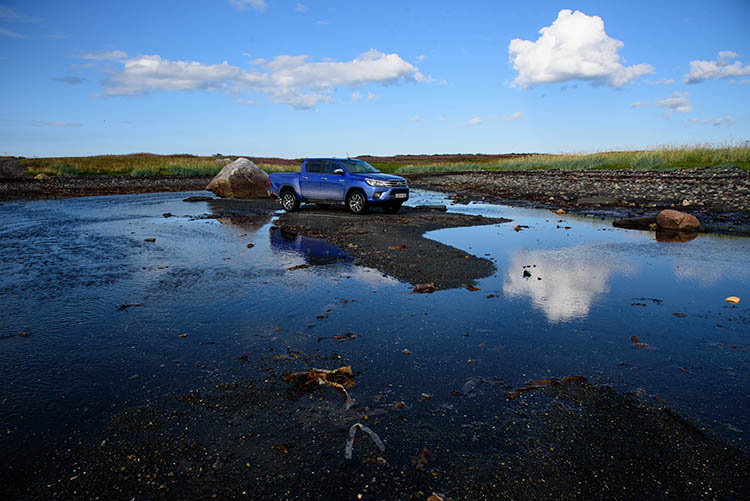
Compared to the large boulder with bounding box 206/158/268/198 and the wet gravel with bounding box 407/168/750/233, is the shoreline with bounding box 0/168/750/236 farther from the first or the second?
the large boulder with bounding box 206/158/268/198

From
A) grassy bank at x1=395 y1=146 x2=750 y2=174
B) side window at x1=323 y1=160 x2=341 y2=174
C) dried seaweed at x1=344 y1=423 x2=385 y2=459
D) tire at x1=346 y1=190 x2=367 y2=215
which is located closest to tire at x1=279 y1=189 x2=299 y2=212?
side window at x1=323 y1=160 x2=341 y2=174

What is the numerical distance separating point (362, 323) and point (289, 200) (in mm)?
13528

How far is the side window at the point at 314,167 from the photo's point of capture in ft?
57.0

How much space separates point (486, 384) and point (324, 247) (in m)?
6.86

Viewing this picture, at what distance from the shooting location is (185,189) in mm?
33281

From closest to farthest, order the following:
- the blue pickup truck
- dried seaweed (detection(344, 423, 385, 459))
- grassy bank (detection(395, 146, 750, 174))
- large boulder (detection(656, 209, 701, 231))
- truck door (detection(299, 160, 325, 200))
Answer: dried seaweed (detection(344, 423, 385, 459)) → large boulder (detection(656, 209, 701, 231)) → the blue pickup truck → truck door (detection(299, 160, 325, 200)) → grassy bank (detection(395, 146, 750, 174))

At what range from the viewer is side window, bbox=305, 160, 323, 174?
17380mm

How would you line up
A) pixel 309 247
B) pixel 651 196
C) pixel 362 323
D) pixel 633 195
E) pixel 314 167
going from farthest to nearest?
pixel 633 195, pixel 651 196, pixel 314 167, pixel 309 247, pixel 362 323

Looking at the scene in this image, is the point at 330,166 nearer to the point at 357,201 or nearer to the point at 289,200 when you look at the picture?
the point at 357,201

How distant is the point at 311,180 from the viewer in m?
17.4

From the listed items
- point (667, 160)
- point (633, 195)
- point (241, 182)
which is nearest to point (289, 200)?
point (241, 182)

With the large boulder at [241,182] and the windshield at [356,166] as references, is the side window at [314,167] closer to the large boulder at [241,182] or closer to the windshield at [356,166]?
the windshield at [356,166]

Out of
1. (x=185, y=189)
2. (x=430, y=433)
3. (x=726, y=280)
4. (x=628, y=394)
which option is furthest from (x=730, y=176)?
(x=185, y=189)

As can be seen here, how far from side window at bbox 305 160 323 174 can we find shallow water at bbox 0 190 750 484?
776 cm
